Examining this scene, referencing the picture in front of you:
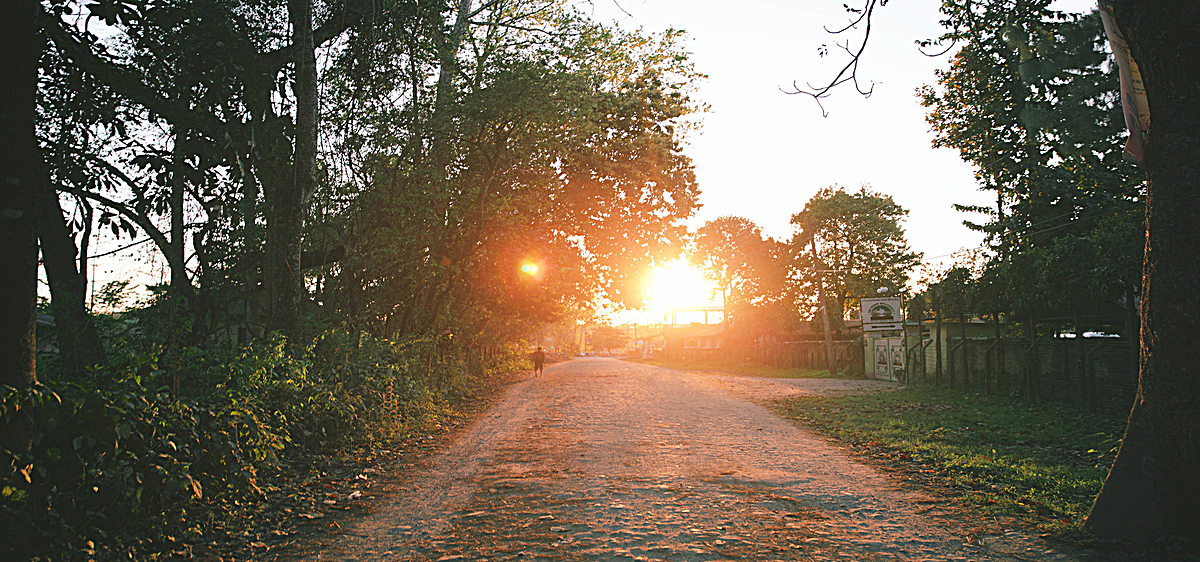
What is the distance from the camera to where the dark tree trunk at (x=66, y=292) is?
671 centimetres

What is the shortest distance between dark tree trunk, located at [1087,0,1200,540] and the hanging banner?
0.42 metres

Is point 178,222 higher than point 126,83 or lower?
lower

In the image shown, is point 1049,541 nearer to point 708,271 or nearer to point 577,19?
point 577,19

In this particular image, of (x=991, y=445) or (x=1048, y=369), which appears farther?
(x=1048, y=369)

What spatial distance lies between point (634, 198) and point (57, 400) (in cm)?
1808

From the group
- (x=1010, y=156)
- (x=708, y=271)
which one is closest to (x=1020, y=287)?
(x=1010, y=156)

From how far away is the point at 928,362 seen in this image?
75.4ft

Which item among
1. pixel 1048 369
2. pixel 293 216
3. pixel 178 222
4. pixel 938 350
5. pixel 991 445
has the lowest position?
pixel 991 445

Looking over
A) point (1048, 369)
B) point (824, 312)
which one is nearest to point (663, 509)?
point (1048, 369)

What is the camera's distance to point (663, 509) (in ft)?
20.1

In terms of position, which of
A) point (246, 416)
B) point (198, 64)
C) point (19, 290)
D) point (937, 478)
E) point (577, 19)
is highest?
point (577, 19)

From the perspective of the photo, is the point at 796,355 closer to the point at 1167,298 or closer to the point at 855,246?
the point at 855,246

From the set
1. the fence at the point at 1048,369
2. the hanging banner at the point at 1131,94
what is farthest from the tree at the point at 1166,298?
the fence at the point at 1048,369

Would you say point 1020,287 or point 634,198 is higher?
point 634,198
